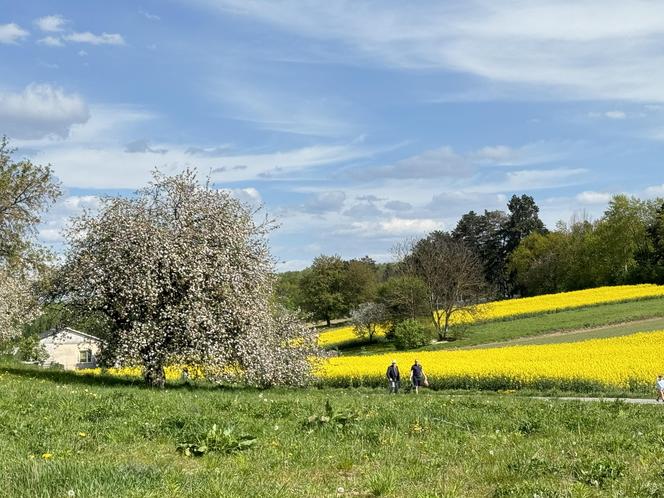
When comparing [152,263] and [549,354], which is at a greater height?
[152,263]

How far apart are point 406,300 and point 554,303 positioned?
65.4 ft

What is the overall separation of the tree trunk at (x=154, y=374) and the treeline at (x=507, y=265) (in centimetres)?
4617

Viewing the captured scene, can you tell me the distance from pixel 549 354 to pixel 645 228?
68.8 meters

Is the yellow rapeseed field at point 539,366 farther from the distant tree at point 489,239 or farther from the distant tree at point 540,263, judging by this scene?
the distant tree at point 489,239

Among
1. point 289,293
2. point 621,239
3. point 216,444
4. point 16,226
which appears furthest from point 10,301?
point 621,239

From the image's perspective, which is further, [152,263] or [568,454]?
[152,263]

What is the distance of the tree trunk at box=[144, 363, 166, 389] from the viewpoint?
24328 millimetres

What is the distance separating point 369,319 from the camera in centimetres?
7131

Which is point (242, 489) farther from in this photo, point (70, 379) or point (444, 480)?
point (70, 379)

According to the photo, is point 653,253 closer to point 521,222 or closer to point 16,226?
point 521,222

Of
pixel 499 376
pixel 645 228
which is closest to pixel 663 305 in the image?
pixel 499 376

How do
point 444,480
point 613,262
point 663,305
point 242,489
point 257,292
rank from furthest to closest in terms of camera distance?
point 613,262 < point 663,305 < point 257,292 < point 444,480 < point 242,489

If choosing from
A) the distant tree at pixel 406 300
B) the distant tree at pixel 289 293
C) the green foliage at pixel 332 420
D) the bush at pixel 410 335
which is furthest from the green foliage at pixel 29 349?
the green foliage at pixel 332 420

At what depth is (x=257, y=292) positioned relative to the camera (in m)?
26.0
